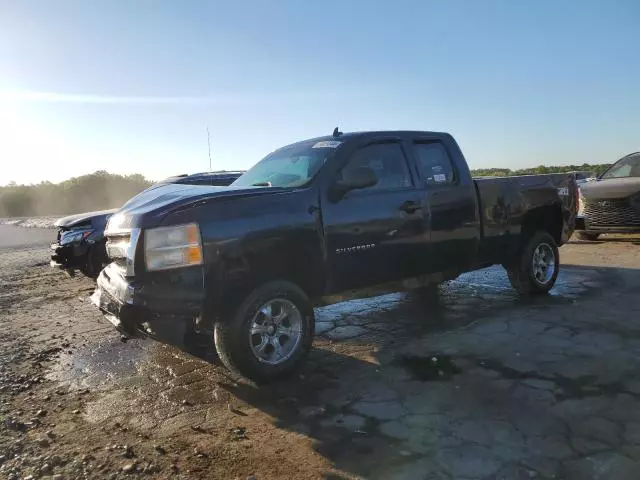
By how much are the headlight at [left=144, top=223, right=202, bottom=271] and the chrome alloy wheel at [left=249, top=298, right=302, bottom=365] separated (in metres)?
0.70

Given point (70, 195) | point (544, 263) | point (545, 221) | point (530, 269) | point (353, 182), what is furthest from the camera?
point (70, 195)

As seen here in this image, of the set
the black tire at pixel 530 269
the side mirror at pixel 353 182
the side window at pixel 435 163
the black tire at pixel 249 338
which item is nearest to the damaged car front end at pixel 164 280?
the black tire at pixel 249 338

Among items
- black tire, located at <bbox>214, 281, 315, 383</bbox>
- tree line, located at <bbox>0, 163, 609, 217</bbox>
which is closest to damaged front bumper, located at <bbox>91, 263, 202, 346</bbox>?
black tire, located at <bbox>214, 281, 315, 383</bbox>

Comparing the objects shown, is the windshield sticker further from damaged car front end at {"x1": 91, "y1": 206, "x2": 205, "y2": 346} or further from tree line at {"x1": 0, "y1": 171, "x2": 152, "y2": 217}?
tree line at {"x1": 0, "y1": 171, "x2": 152, "y2": 217}

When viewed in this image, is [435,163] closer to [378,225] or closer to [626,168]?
[378,225]

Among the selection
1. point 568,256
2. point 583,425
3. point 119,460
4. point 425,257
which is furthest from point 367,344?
point 568,256

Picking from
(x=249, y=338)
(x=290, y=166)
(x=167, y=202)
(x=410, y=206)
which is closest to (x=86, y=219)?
(x=290, y=166)

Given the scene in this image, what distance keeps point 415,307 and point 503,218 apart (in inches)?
61.4

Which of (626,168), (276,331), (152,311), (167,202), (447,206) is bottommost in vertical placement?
(276,331)

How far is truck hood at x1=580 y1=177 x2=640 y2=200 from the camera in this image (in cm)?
1045

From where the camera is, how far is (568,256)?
10.0 meters

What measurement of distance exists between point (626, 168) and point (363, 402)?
10706 millimetres

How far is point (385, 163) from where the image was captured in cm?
516

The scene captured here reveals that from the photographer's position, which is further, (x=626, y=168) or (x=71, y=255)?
(x=626, y=168)
